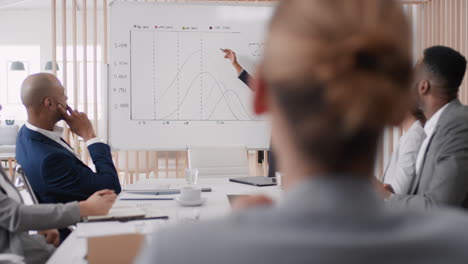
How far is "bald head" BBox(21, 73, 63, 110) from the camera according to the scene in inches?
85.7

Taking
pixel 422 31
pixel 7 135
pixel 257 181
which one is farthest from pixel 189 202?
pixel 7 135

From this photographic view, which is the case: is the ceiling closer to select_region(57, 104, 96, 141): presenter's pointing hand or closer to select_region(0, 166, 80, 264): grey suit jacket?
select_region(57, 104, 96, 141): presenter's pointing hand

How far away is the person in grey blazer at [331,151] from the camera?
1.56 feet

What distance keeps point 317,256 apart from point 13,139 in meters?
8.32

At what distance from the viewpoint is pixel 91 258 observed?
3.48ft

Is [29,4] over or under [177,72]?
over

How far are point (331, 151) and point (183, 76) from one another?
3064 mm

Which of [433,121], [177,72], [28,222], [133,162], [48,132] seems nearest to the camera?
[28,222]

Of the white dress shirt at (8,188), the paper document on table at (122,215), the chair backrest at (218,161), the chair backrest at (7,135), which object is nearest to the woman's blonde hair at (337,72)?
the paper document on table at (122,215)

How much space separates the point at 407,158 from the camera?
1.90 m

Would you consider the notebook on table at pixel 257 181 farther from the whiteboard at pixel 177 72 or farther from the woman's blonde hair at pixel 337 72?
the woman's blonde hair at pixel 337 72

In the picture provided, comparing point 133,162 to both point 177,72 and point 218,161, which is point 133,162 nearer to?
point 177,72

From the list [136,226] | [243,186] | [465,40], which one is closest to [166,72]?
[243,186]

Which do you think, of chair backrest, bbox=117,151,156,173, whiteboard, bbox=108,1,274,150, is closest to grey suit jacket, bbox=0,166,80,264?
whiteboard, bbox=108,1,274,150
